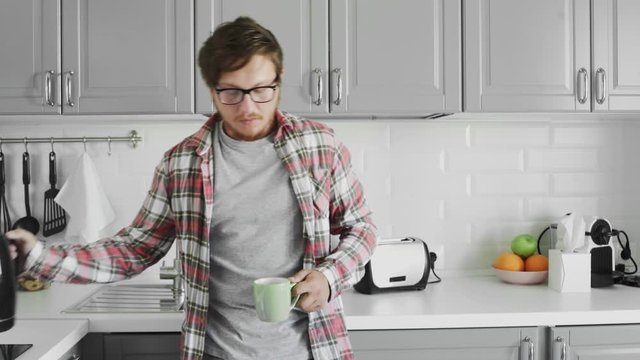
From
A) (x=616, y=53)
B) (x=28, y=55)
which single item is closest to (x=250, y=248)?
(x=28, y=55)

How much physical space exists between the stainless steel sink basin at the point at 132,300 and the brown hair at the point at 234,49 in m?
0.88

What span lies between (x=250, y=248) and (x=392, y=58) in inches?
40.4

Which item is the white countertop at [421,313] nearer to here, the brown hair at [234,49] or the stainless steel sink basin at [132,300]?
the stainless steel sink basin at [132,300]

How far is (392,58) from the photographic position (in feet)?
7.62

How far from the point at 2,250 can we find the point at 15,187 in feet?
4.03

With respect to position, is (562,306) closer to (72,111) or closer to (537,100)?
(537,100)

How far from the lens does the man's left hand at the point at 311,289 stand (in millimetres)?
1427

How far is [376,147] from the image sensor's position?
2.70m

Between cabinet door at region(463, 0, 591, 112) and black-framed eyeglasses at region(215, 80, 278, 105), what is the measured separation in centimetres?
103

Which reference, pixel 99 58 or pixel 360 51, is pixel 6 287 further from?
pixel 360 51

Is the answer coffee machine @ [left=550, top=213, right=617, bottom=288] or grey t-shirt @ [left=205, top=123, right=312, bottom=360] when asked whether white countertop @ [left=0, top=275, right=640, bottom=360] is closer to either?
coffee machine @ [left=550, top=213, right=617, bottom=288]

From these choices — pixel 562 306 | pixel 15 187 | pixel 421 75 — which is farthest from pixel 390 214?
pixel 15 187

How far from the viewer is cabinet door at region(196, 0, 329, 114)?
2.29 metres

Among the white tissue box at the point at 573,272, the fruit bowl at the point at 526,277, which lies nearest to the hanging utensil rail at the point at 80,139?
the fruit bowl at the point at 526,277
